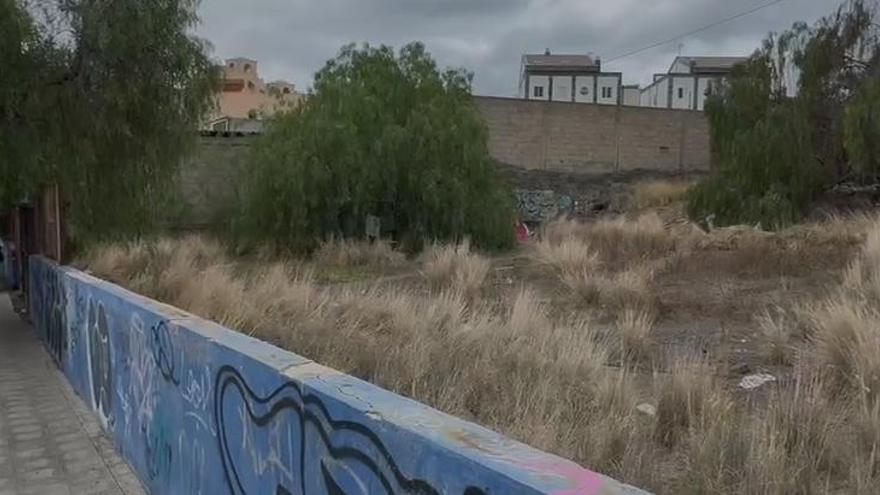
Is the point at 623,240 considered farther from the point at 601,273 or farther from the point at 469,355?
the point at 469,355

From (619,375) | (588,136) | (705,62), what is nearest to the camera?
(619,375)

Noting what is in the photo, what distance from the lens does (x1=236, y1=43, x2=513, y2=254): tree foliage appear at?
25.9 m

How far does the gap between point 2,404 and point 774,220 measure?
72.1 feet

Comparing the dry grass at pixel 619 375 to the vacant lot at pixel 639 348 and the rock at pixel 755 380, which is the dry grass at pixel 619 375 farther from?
the rock at pixel 755 380

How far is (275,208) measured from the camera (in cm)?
2644

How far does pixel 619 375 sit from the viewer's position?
20.0ft

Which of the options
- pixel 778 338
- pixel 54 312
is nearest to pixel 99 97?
pixel 54 312

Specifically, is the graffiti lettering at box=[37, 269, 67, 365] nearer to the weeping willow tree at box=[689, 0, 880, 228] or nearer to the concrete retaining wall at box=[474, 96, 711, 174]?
the weeping willow tree at box=[689, 0, 880, 228]

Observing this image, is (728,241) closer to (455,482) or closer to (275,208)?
(275,208)

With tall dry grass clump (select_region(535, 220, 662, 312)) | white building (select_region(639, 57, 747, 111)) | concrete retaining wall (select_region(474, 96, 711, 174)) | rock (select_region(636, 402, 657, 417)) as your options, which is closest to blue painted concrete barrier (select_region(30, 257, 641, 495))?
rock (select_region(636, 402, 657, 417))

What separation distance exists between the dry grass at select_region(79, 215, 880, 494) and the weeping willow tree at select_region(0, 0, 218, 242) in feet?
11.6

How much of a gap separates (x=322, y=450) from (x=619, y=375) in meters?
3.27

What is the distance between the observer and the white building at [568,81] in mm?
102444

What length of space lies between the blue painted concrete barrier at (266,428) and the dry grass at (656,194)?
1250 inches
